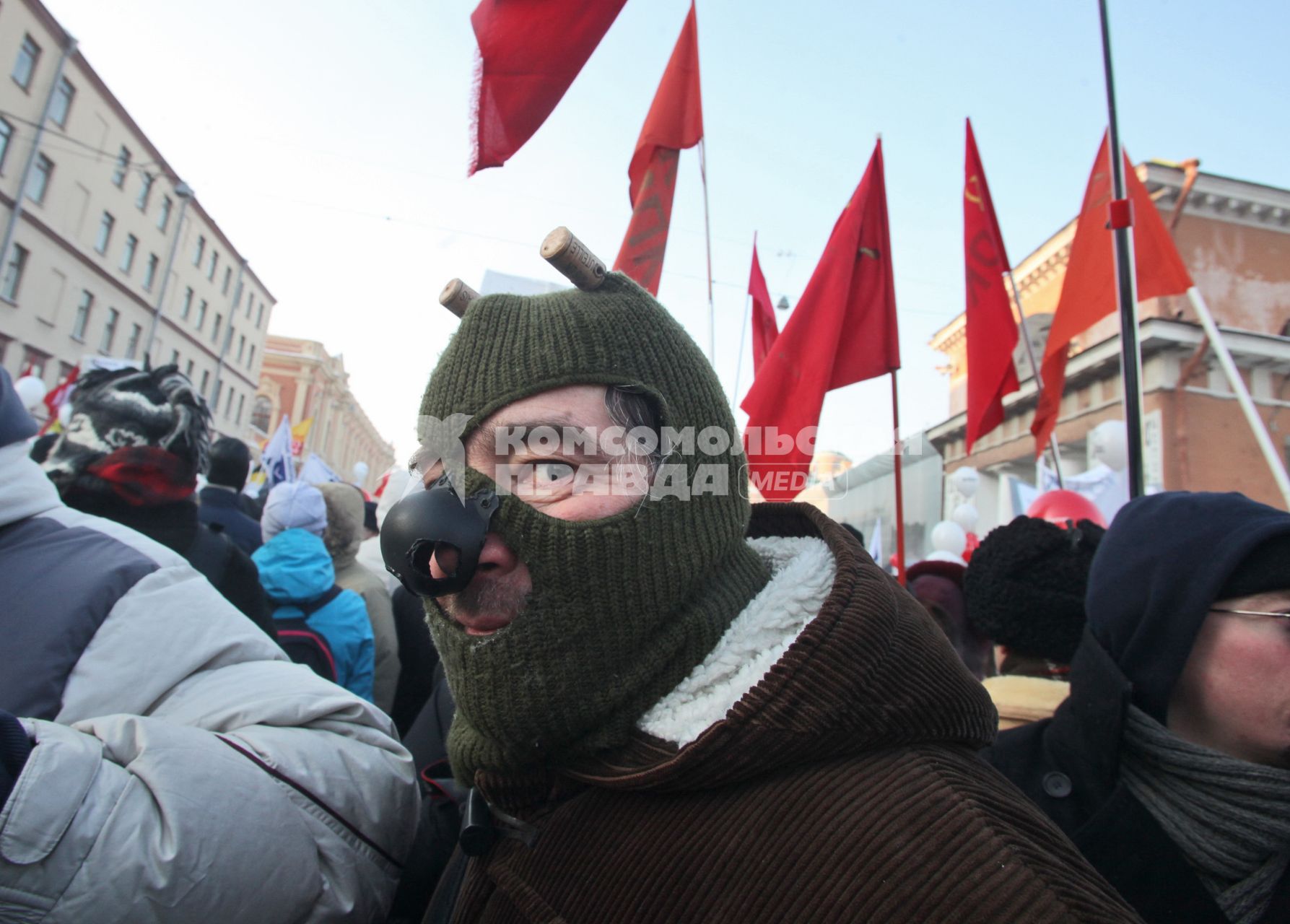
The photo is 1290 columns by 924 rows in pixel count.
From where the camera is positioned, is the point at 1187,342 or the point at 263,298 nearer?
the point at 1187,342

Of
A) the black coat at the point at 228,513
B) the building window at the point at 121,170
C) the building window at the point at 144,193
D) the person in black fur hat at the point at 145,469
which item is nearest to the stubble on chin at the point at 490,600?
the person in black fur hat at the point at 145,469

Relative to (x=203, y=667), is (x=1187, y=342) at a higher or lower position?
higher

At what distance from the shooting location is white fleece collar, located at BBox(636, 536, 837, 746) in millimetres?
1060

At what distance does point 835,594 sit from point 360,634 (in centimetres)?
247

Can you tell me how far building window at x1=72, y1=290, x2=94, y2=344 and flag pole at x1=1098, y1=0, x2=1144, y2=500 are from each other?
32.8 m

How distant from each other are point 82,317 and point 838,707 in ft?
114

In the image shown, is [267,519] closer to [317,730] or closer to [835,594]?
[317,730]

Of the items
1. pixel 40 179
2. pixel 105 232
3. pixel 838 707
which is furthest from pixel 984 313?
pixel 105 232

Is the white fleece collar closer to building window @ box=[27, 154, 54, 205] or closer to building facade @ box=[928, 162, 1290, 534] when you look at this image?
building facade @ box=[928, 162, 1290, 534]

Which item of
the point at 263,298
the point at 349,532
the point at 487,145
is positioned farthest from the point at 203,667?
the point at 263,298

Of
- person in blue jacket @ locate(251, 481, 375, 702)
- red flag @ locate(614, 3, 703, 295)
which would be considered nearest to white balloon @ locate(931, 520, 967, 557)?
red flag @ locate(614, 3, 703, 295)

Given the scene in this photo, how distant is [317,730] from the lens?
4.34 ft

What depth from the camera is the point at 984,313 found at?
13.8 ft

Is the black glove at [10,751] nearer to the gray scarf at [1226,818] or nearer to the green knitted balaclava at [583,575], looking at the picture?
the green knitted balaclava at [583,575]
